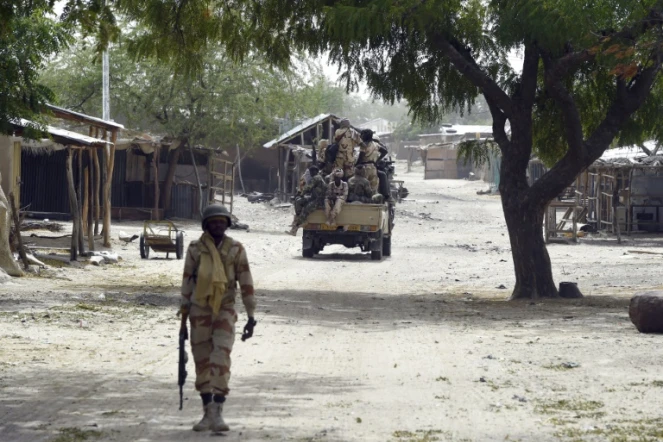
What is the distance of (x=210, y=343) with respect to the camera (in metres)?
6.75

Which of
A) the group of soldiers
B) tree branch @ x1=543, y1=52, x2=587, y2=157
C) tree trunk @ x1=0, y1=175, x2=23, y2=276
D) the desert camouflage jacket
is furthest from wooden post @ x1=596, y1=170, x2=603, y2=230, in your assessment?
the desert camouflage jacket

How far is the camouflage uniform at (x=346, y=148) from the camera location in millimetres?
24047

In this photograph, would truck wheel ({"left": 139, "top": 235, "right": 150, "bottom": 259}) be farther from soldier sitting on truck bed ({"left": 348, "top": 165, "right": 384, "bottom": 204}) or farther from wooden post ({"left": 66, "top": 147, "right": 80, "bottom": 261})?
soldier sitting on truck bed ({"left": 348, "top": 165, "right": 384, "bottom": 204})

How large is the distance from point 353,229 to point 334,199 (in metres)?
0.83

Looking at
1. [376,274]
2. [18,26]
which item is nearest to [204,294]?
[18,26]

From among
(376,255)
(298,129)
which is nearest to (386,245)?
(376,255)

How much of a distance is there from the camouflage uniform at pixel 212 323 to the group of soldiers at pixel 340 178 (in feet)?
54.5

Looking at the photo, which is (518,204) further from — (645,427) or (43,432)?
(43,432)

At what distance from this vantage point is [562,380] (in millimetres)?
8766

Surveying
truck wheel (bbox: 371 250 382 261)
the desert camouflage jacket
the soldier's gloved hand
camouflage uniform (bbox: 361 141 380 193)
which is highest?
camouflage uniform (bbox: 361 141 380 193)

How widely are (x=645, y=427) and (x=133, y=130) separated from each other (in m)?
32.7

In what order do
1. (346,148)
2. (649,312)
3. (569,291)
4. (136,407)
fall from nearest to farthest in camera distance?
(136,407) → (649,312) → (569,291) → (346,148)

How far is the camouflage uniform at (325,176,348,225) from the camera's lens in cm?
2344

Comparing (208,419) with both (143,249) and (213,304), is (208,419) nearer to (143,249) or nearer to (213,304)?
(213,304)
